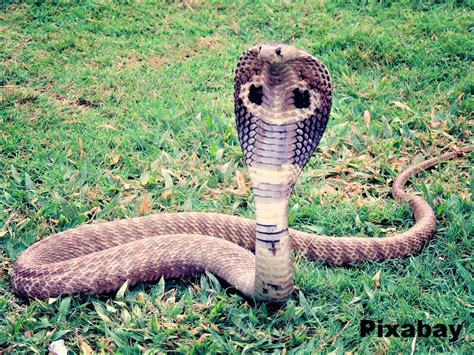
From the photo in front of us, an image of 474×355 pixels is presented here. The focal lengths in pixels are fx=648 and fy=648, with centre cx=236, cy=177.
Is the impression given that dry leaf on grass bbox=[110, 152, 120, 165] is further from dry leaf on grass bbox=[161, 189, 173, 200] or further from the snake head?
the snake head

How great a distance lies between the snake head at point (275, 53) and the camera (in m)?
2.68

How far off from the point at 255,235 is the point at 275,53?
139 centimetres

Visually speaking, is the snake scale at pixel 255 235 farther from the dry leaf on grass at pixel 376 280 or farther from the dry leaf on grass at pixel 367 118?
the dry leaf on grass at pixel 367 118

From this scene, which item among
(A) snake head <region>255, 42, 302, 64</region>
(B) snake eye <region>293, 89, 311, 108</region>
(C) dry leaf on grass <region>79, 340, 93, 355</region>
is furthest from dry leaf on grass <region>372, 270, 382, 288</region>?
(C) dry leaf on grass <region>79, 340, 93, 355</region>

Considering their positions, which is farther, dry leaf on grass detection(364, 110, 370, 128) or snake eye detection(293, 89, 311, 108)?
dry leaf on grass detection(364, 110, 370, 128)

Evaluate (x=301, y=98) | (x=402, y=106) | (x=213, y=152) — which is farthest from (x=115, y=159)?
(x=402, y=106)

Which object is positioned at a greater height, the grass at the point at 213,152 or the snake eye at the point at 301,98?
the snake eye at the point at 301,98

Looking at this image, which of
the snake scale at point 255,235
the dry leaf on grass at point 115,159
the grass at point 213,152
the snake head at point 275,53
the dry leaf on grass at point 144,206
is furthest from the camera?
the dry leaf on grass at point 115,159

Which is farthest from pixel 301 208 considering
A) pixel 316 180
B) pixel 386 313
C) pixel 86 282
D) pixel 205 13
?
pixel 205 13

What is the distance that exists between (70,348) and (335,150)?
2.53m

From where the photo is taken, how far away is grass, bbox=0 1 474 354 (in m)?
3.28

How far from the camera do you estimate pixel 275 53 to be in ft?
8.81

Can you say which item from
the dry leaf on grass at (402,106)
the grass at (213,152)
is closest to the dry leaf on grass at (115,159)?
the grass at (213,152)

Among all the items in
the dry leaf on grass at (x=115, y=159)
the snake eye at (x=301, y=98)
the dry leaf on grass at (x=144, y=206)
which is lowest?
the dry leaf on grass at (x=144, y=206)
